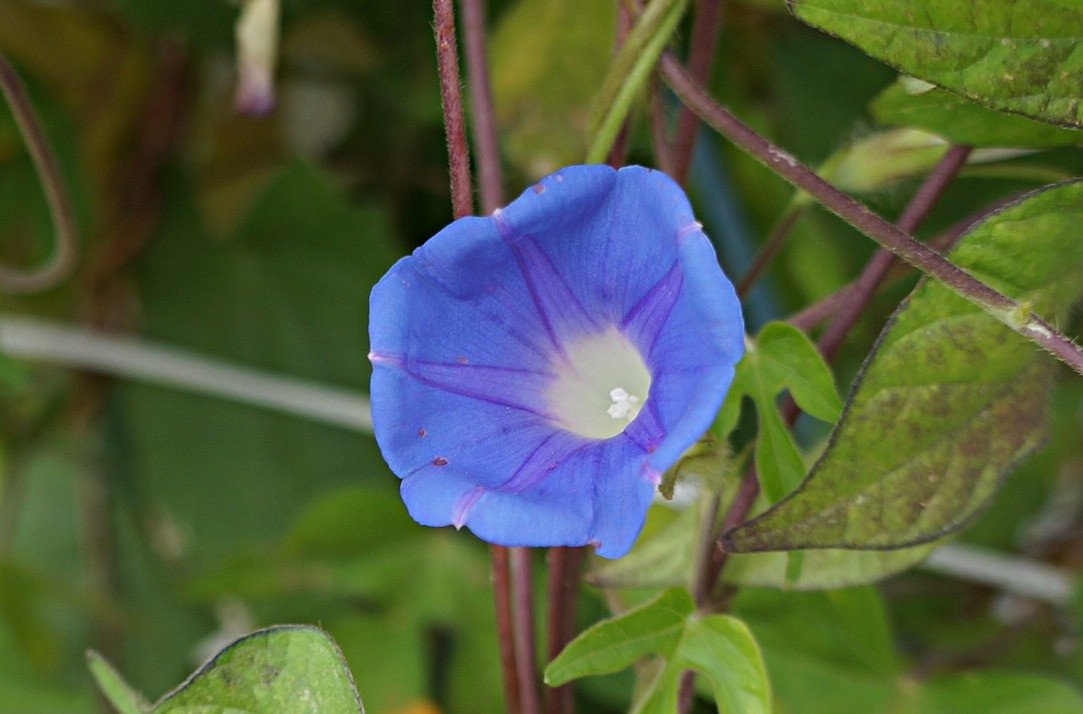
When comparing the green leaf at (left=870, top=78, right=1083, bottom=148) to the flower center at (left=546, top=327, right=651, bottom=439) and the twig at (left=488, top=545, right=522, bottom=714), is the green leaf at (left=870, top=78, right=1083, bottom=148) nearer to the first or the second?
the flower center at (left=546, top=327, right=651, bottom=439)

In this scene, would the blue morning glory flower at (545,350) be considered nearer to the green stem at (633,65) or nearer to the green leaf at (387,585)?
the green stem at (633,65)

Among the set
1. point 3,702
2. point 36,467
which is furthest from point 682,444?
point 36,467

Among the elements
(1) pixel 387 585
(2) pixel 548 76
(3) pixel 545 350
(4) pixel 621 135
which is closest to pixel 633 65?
(4) pixel 621 135

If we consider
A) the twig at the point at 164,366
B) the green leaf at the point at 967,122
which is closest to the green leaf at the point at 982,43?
the green leaf at the point at 967,122

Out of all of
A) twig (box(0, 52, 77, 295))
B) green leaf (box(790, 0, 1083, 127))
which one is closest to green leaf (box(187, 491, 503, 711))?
twig (box(0, 52, 77, 295))

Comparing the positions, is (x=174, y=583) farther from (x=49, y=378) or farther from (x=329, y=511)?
(x=329, y=511)

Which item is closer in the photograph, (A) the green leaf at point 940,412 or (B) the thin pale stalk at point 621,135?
(A) the green leaf at point 940,412
